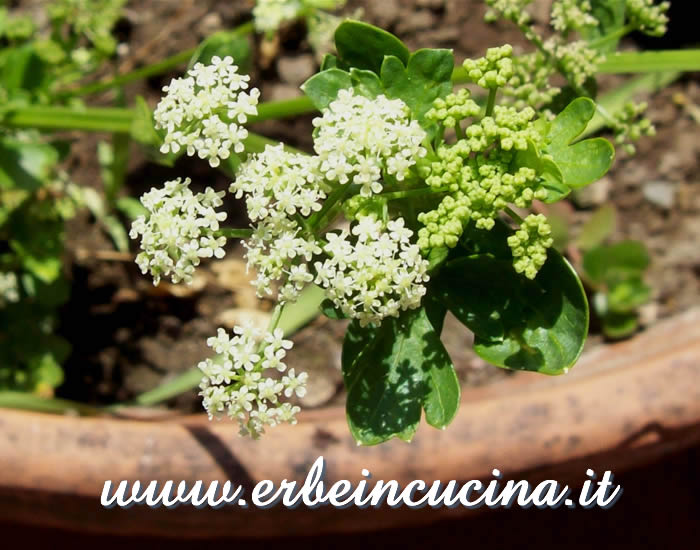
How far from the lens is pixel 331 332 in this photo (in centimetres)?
192

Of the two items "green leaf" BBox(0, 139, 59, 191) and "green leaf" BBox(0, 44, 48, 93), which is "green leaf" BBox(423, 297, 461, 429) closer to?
"green leaf" BBox(0, 139, 59, 191)

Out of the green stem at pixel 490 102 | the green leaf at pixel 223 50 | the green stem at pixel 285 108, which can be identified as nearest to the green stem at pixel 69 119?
the green leaf at pixel 223 50

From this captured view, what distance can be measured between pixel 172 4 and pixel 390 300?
1.42m

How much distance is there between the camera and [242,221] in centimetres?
202

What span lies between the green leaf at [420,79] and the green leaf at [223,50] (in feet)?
1.10

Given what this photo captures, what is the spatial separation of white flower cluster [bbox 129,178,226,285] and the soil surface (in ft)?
3.00

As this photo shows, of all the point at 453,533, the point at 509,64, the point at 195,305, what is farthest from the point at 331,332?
the point at 509,64

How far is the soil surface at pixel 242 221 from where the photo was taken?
191 cm

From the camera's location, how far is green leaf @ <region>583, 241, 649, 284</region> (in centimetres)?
183

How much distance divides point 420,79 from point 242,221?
1035mm

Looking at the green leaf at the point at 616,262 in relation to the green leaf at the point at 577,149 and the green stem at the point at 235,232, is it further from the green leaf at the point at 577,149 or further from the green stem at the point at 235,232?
the green stem at the point at 235,232

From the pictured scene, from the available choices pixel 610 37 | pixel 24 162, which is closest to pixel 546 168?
pixel 610 37

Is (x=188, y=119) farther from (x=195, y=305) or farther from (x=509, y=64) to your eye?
(x=195, y=305)

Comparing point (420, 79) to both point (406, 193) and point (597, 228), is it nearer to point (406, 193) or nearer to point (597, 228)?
point (406, 193)
